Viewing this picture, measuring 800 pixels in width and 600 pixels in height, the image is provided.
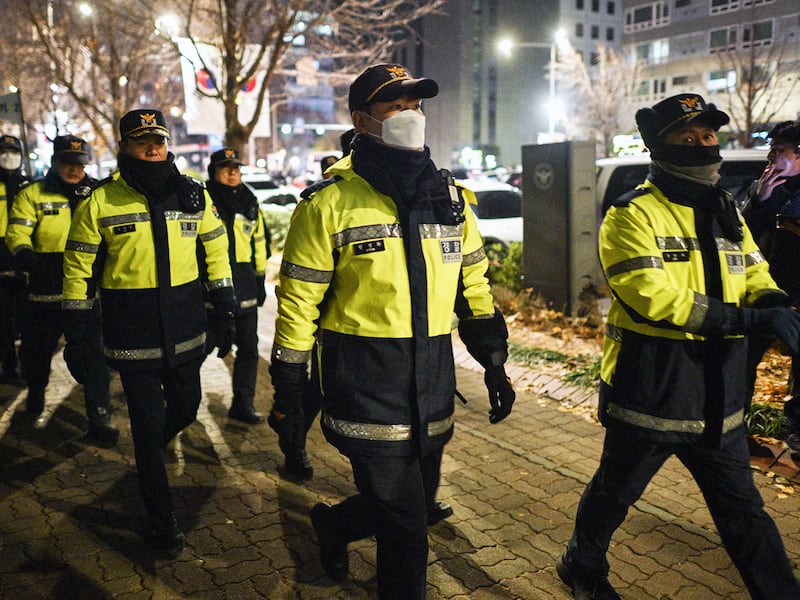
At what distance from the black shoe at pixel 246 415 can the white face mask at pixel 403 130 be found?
12.7 feet

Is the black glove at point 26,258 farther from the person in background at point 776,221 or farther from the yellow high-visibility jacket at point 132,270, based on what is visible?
the person in background at point 776,221

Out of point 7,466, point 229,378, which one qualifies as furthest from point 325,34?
point 7,466

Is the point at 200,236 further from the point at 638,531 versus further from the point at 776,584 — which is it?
the point at 776,584

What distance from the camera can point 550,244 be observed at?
911 centimetres

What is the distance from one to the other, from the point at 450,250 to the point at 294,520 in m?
2.25

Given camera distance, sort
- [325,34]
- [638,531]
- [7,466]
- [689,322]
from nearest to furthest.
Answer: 1. [689,322]
2. [638,531]
3. [7,466]
4. [325,34]

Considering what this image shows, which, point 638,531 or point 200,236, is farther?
point 200,236

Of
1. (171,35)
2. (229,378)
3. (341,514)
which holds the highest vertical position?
(171,35)

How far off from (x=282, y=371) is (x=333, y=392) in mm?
210

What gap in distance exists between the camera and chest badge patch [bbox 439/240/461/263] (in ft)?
9.38

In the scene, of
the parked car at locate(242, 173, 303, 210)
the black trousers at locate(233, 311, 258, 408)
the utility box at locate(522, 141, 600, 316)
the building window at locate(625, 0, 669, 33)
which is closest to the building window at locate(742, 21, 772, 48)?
the building window at locate(625, 0, 669, 33)

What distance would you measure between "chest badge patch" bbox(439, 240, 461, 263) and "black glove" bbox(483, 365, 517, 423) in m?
0.52

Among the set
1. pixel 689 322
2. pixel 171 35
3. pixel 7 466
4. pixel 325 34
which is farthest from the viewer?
pixel 325 34

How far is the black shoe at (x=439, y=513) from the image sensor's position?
4285mm
